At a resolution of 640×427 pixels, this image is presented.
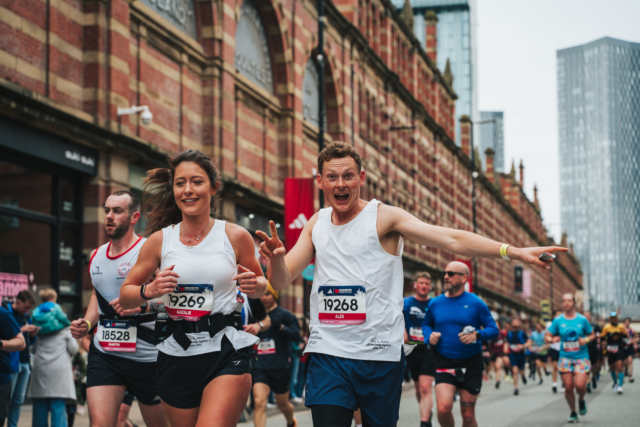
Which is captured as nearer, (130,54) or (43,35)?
(43,35)

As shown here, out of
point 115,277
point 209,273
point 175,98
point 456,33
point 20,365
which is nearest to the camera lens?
point 209,273

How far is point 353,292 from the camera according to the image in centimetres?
492

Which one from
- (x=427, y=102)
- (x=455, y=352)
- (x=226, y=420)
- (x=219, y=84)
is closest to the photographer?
(x=226, y=420)

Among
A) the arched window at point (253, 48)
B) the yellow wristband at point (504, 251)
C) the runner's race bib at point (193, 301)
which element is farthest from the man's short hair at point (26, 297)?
the arched window at point (253, 48)

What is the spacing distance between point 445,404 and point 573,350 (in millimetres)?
5168

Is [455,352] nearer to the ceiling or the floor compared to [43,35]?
nearer to the floor

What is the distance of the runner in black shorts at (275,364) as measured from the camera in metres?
10.5

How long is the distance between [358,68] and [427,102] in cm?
1999

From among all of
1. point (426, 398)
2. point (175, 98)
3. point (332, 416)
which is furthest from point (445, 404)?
point (175, 98)

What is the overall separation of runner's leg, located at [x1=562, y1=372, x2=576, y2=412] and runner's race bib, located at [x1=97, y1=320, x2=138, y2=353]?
874cm

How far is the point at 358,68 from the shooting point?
38688mm

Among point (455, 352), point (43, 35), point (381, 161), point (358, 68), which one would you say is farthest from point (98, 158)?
point (381, 161)

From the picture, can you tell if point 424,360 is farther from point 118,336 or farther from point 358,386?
point 358,386

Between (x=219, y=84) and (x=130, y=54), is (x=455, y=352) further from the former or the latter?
(x=219, y=84)
